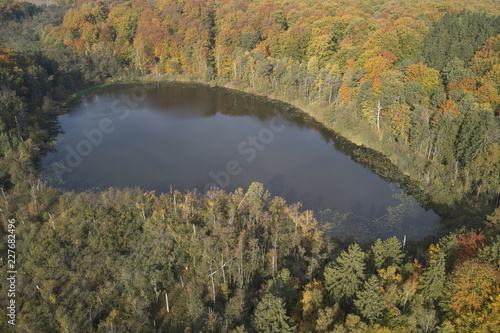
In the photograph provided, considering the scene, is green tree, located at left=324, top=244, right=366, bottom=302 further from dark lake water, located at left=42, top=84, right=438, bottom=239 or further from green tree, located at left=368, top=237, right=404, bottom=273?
dark lake water, located at left=42, top=84, right=438, bottom=239

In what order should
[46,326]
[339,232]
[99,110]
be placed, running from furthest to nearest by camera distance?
[99,110], [339,232], [46,326]

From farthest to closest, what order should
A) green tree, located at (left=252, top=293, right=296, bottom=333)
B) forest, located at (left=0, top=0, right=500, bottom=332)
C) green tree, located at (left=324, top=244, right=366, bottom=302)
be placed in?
green tree, located at (left=324, top=244, right=366, bottom=302) → forest, located at (left=0, top=0, right=500, bottom=332) → green tree, located at (left=252, top=293, right=296, bottom=333)

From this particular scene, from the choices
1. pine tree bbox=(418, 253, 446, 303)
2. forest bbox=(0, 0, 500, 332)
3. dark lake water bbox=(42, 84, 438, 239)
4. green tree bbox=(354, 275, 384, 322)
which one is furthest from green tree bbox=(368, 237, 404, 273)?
dark lake water bbox=(42, 84, 438, 239)

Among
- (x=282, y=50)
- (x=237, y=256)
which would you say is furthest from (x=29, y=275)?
(x=282, y=50)

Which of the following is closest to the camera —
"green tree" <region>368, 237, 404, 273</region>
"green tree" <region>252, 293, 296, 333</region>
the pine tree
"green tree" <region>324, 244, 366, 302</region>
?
"green tree" <region>252, 293, 296, 333</region>

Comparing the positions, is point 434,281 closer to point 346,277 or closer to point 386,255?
point 386,255

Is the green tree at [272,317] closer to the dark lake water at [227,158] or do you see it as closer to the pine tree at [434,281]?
the pine tree at [434,281]

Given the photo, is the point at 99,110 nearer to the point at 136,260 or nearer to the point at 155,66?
Result: the point at 155,66
